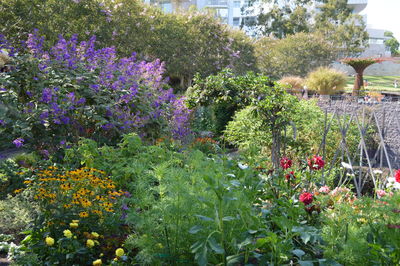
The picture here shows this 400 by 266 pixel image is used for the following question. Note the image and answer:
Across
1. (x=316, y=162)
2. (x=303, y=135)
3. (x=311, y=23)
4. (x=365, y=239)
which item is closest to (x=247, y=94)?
(x=316, y=162)

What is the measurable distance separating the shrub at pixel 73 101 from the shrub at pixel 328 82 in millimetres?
10974

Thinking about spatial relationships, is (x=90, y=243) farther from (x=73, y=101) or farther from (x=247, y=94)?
(x=247, y=94)

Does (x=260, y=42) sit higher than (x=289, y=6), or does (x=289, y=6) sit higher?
(x=289, y=6)

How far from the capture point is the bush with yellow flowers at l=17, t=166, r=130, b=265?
9.35 ft

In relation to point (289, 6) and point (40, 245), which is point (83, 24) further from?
point (289, 6)

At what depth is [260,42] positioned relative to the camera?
23.8 m

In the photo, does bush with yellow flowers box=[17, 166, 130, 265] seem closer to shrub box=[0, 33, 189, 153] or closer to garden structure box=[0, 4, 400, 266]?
garden structure box=[0, 4, 400, 266]

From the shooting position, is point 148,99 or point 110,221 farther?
point 148,99

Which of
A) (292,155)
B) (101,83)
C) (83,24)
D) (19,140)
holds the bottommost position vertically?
(292,155)

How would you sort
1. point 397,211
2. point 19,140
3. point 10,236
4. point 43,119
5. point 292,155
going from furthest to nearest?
point 292,155
point 43,119
point 19,140
point 10,236
point 397,211

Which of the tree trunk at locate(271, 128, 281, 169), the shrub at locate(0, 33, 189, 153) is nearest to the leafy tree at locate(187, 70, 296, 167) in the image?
the tree trunk at locate(271, 128, 281, 169)

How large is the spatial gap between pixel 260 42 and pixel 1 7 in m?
15.9

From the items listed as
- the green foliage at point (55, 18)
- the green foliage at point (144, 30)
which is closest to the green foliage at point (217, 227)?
the green foliage at point (144, 30)

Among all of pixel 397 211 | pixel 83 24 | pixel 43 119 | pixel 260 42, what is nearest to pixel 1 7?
pixel 83 24
